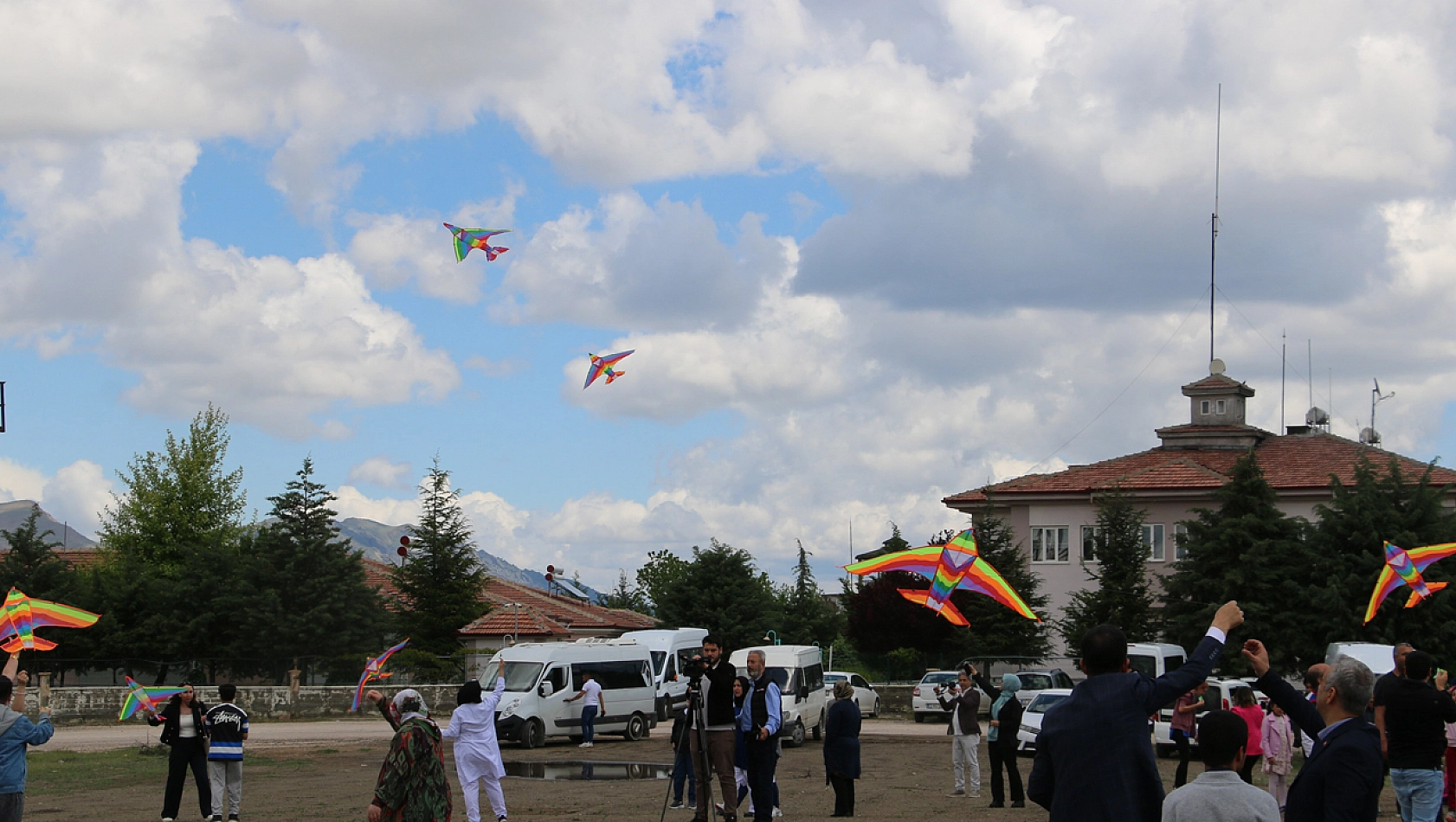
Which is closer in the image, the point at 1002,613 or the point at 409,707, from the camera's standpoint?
the point at 409,707

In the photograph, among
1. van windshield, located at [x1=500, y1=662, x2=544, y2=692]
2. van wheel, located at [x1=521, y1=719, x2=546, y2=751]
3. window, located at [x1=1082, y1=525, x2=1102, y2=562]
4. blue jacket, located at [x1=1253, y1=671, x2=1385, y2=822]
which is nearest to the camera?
blue jacket, located at [x1=1253, y1=671, x2=1385, y2=822]

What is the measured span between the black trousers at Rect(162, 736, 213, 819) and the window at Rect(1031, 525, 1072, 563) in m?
40.5

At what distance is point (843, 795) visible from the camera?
597 inches

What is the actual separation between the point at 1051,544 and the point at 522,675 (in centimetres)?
2770

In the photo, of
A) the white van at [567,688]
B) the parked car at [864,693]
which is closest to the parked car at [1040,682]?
the parked car at [864,693]

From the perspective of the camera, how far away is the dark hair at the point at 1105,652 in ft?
18.2

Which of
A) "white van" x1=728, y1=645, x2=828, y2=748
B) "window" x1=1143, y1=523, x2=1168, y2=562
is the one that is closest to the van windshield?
"white van" x1=728, y1=645, x2=828, y2=748

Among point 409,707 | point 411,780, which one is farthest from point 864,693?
point 411,780

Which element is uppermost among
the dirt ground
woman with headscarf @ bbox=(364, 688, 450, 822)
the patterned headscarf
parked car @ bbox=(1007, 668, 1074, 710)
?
the patterned headscarf

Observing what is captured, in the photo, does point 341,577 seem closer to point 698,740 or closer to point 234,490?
point 234,490

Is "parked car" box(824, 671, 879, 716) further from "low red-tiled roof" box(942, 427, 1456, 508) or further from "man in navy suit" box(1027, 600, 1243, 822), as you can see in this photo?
"man in navy suit" box(1027, 600, 1243, 822)

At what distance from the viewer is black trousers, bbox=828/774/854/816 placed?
49.7 feet

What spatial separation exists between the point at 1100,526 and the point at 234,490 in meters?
35.4

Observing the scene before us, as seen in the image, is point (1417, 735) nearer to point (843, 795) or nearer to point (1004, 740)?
point (843, 795)
